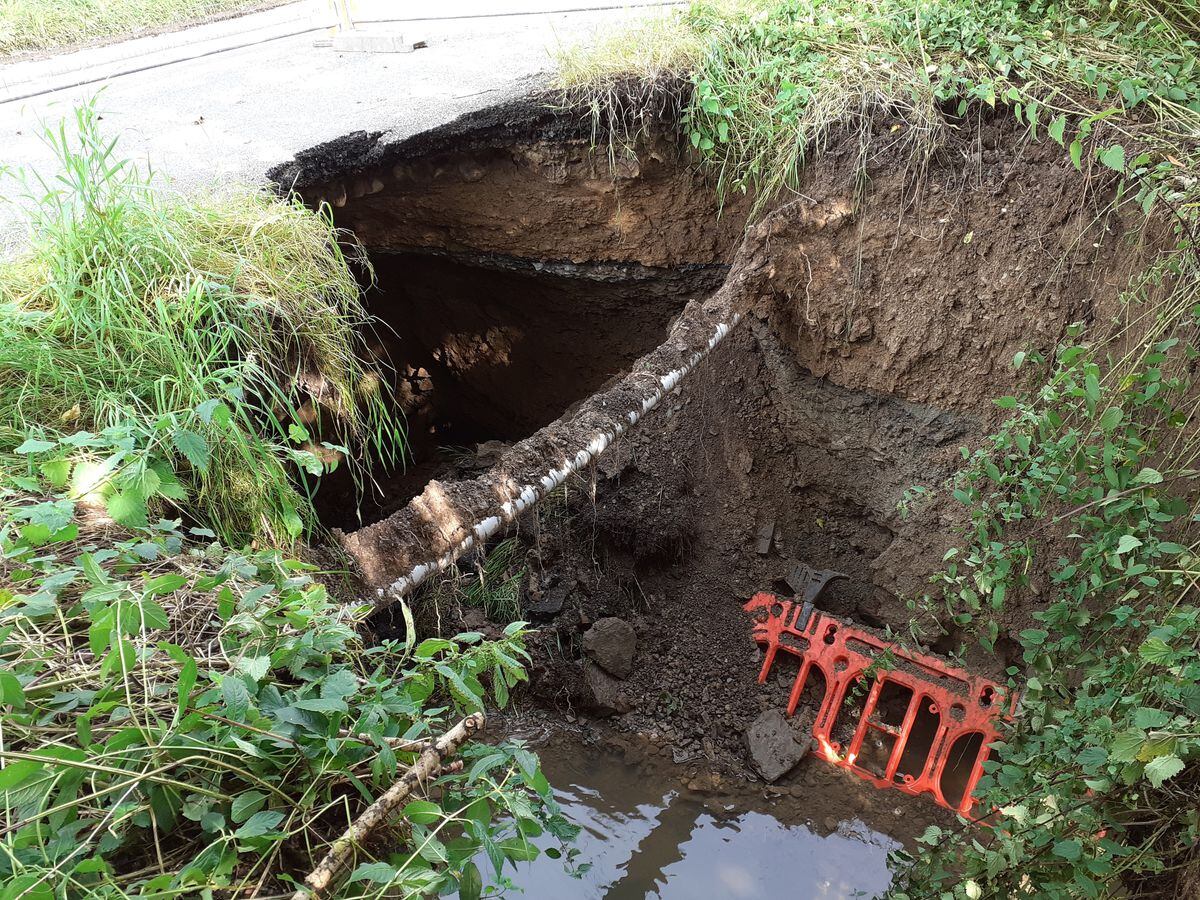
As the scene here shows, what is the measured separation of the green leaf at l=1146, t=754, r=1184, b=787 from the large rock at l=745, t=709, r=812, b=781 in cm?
160

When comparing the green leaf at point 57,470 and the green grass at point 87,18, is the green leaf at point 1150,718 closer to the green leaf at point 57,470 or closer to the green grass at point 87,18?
the green leaf at point 57,470

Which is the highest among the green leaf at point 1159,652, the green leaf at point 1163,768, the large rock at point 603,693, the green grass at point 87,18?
the green grass at point 87,18

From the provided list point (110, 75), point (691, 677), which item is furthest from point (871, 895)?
point (110, 75)

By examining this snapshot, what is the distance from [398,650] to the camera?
5.41ft

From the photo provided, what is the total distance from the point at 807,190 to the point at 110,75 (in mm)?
3804

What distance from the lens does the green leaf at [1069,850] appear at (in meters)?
1.67

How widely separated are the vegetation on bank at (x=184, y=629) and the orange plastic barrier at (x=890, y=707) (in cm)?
147

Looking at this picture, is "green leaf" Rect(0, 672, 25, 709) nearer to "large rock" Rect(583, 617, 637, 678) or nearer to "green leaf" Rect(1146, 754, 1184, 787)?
"green leaf" Rect(1146, 754, 1184, 787)

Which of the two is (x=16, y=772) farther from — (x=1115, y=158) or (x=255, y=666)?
(x=1115, y=158)

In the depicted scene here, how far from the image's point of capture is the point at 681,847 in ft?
8.52

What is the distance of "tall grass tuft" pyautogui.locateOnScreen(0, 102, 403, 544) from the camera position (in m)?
1.88

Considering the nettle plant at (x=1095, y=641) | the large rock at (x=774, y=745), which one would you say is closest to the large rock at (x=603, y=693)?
the large rock at (x=774, y=745)

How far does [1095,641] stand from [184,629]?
7.66ft

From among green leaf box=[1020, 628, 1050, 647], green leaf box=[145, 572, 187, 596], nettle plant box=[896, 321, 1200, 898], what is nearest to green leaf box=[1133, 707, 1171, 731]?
nettle plant box=[896, 321, 1200, 898]
